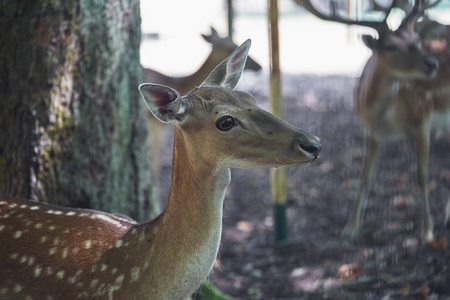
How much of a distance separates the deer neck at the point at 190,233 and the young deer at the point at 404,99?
9.88 feet

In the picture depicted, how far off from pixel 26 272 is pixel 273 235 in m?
3.20

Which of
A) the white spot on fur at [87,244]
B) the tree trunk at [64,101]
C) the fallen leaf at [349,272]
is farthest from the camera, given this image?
the fallen leaf at [349,272]

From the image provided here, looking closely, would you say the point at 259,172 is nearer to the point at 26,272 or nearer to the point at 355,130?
the point at 355,130

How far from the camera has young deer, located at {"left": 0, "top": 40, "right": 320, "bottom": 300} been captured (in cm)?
221


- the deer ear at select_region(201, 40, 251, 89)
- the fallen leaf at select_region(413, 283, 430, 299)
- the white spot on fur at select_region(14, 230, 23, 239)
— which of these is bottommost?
the fallen leaf at select_region(413, 283, 430, 299)

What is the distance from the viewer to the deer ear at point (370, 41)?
4.74 m

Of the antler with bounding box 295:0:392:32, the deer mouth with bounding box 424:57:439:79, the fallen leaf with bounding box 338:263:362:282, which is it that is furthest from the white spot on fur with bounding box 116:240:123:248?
the deer mouth with bounding box 424:57:439:79

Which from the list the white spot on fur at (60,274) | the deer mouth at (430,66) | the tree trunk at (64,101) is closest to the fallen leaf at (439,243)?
the deer mouth at (430,66)

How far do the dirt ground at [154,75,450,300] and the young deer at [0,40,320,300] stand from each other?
359mm

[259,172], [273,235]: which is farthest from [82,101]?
[259,172]

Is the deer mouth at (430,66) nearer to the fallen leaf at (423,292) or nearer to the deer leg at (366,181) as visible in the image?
the deer leg at (366,181)

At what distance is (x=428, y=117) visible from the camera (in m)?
5.22

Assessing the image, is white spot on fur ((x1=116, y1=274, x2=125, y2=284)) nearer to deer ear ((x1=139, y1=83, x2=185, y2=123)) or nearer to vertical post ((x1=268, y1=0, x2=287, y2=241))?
deer ear ((x1=139, y1=83, x2=185, y2=123))

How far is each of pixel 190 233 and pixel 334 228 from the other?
3.23 m
